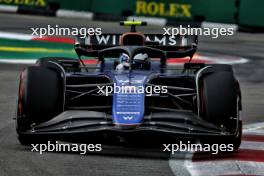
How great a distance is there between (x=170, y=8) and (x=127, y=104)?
1642cm

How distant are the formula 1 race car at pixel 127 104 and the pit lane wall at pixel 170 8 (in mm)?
14665

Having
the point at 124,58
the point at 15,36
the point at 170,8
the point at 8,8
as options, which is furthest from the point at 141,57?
the point at 8,8

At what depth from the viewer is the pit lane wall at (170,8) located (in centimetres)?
2455

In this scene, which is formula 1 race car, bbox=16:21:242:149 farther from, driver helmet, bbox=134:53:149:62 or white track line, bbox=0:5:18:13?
white track line, bbox=0:5:18:13

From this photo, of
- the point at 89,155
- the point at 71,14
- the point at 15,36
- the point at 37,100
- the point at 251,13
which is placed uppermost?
the point at 37,100

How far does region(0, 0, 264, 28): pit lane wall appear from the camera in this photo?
966 inches

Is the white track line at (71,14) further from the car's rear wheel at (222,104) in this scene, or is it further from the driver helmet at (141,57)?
the car's rear wheel at (222,104)

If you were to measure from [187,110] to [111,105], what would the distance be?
833mm

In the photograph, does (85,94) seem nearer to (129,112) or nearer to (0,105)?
(129,112)

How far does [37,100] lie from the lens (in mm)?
9227

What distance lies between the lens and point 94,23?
25.6 m

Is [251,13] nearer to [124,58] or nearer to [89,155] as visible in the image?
[124,58]

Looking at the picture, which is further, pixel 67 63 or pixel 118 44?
pixel 118 44

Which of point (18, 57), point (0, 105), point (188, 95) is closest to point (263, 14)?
point (18, 57)
